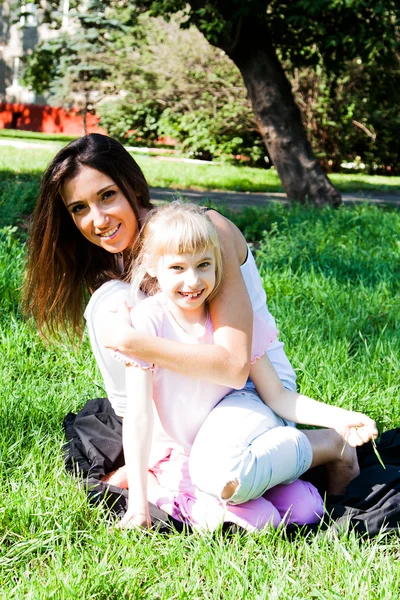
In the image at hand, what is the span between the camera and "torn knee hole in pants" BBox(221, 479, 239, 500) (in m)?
2.22

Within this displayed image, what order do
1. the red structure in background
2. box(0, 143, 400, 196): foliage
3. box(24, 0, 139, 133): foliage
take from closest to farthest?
box(0, 143, 400, 196): foliage → box(24, 0, 139, 133): foliage → the red structure in background

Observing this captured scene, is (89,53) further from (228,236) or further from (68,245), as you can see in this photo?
(228,236)

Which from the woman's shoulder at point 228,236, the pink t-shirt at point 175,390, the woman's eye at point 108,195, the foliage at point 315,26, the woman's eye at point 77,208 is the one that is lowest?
the pink t-shirt at point 175,390

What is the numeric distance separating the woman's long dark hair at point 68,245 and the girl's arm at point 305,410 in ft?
2.09

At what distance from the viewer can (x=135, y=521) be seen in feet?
7.40

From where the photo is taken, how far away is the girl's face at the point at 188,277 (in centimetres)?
233

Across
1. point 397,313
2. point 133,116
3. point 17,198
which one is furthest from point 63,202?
point 133,116

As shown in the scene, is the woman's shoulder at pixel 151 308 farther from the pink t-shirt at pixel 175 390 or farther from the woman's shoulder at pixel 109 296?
the woman's shoulder at pixel 109 296

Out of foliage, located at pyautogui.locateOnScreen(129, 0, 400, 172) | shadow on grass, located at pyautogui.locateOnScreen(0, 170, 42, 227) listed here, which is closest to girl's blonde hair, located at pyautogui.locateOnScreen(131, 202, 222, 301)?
shadow on grass, located at pyautogui.locateOnScreen(0, 170, 42, 227)

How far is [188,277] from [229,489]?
0.63 meters

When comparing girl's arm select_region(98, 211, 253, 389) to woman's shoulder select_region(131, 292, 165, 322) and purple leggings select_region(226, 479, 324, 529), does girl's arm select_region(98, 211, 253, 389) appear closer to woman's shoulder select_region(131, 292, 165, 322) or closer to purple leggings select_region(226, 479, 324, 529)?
woman's shoulder select_region(131, 292, 165, 322)

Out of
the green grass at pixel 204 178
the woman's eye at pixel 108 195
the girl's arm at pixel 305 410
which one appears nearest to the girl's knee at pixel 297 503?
the girl's arm at pixel 305 410

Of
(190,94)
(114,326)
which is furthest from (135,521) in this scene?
(190,94)

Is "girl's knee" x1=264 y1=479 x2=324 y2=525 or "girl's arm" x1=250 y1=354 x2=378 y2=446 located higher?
"girl's arm" x1=250 y1=354 x2=378 y2=446
